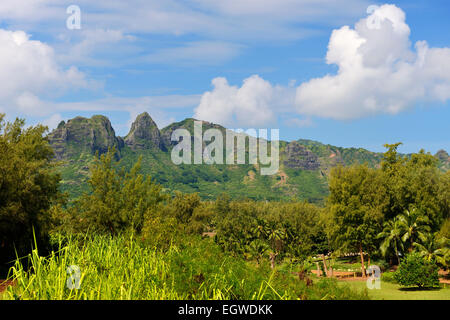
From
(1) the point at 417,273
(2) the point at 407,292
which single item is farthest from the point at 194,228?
(1) the point at 417,273

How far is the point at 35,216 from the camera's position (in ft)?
80.2

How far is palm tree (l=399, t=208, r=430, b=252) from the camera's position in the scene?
4325cm

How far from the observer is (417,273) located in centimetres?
3234

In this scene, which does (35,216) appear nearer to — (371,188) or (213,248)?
(213,248)

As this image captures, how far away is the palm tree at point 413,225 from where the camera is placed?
43.2 metres

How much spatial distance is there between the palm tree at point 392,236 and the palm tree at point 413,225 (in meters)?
0.57

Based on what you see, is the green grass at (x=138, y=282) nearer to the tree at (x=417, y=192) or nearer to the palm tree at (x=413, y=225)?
the palm tree at (x=413, y=225)

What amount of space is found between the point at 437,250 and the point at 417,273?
24.3 feet

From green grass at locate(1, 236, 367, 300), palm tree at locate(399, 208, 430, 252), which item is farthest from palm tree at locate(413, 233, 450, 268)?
green grass at locate(1, 236, 367, 300)

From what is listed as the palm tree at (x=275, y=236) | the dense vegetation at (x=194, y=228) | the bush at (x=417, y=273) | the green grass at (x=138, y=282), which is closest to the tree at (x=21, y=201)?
the dense vegetation at (x=194, y=228)
